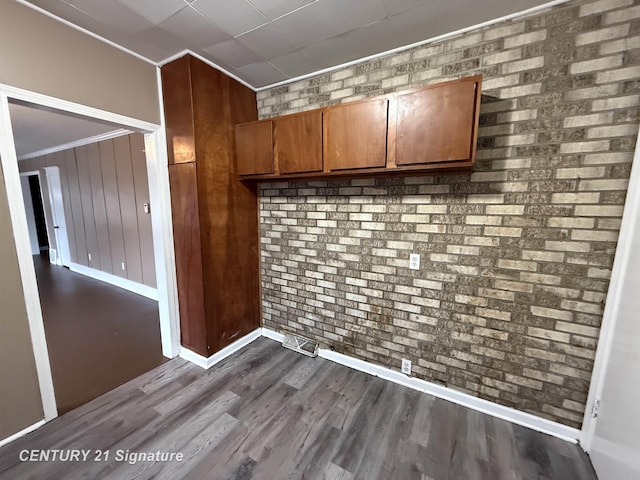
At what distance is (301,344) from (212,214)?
5.25 ft

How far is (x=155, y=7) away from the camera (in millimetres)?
1592

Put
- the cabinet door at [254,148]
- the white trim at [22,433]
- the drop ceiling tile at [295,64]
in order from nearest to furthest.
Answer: the white trim at [22,433]
the drop ceiling tile at [295,64]
the cabinet door at [254,148]

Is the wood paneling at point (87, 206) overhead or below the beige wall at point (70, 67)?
below

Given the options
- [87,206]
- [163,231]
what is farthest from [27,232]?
[87,206]

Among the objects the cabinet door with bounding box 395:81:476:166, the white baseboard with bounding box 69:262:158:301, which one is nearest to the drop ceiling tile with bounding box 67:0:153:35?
the cabinet door with bounding box 395:81:476:166

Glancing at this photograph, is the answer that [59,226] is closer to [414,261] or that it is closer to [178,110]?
[178,110]

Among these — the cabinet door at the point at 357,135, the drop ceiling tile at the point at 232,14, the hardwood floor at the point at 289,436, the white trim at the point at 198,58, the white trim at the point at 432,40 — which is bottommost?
the hardwood floor at the point at 289,436

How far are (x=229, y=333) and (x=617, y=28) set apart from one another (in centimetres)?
353

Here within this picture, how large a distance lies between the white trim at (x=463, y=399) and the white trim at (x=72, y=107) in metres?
2.63

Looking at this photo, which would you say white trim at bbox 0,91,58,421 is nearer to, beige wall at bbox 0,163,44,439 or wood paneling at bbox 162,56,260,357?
beige wall at bbox 0,163,44,439

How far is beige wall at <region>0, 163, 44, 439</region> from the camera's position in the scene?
157 cm

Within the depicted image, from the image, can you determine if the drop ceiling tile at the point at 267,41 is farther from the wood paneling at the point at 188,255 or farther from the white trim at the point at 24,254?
the white trim at the point at 24,254

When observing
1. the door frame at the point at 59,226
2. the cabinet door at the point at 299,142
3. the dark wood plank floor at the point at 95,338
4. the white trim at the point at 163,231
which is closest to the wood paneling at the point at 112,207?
the dark wood plank floor at the point at 95,338

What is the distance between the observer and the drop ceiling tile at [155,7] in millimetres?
1550
